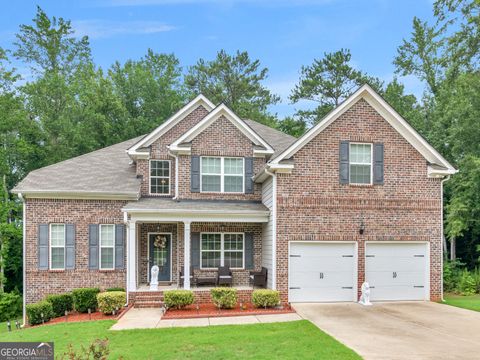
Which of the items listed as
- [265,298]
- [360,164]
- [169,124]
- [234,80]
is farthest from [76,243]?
[234,80]

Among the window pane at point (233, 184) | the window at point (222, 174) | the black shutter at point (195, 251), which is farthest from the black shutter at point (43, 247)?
the window pane at point (233, 184)

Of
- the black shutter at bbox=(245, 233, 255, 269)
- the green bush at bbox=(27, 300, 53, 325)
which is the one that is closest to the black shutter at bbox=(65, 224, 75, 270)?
the green bush at bbox=(27, 300, 53, 325)

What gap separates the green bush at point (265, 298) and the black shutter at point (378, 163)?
17.8ft

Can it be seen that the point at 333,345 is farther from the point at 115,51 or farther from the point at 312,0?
the point at 115,51

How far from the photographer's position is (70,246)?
57.4 feet

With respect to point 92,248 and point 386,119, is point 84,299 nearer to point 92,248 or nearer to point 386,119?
point 92,248

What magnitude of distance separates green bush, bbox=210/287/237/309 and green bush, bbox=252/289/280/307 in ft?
2.15

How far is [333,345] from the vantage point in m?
9.55

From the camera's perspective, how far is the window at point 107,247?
1766cm

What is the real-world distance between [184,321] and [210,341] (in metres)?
2.84

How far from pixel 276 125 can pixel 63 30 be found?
1829 centimetres

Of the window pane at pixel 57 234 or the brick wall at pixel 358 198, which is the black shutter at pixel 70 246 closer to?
the window pane at pixel 57 234

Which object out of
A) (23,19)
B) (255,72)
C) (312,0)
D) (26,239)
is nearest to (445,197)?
(312,0)

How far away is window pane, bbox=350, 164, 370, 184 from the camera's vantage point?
1628 centimetres
